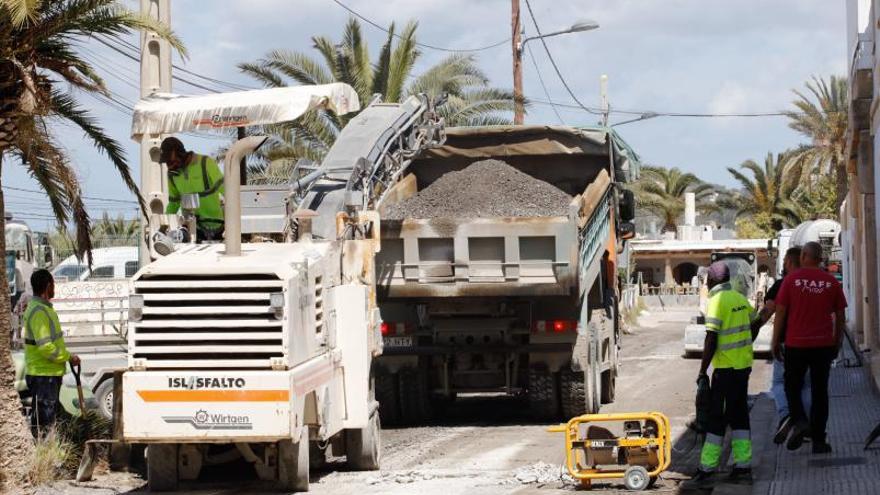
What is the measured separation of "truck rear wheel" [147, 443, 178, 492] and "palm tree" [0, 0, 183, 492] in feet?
4.82

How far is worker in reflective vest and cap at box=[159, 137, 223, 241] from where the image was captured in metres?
11.4

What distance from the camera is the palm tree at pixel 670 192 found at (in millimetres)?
63844

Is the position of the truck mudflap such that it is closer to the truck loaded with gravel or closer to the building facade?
the truck loaded with gravel

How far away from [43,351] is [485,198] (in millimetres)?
5335

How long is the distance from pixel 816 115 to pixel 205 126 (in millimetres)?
39949

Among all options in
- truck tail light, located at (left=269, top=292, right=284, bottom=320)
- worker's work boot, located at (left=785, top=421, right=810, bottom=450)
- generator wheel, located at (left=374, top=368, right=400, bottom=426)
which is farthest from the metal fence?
worker's work boot, located at (left=785, top=421, right=810, bottom=450)

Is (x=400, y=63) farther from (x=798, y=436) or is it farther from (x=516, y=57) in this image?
(x=798, y=436)

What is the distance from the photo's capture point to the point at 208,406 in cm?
967

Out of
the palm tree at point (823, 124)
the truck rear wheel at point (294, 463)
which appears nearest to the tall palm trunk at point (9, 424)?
the truck rear wheel at point (294, 463)

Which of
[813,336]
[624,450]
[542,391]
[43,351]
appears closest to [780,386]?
[813,336]

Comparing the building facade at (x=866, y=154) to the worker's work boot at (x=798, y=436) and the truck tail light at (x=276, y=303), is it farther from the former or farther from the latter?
the truck tail light at (x=276, y=303)

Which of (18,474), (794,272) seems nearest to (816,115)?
(794,272)

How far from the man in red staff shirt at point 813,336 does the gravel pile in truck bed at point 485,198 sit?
136 inches

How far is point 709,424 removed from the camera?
10633 mm
